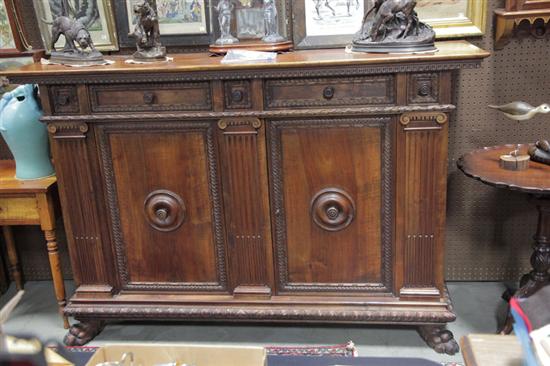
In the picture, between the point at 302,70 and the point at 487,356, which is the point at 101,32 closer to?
the point at 302,70

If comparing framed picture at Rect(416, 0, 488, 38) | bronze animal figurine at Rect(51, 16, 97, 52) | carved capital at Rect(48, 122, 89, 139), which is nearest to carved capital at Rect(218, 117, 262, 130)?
carved capital at Rect(48, 122, 89, 139)

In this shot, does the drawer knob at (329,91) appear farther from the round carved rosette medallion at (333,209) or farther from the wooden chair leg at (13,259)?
the wooden chair leg at (13,259)

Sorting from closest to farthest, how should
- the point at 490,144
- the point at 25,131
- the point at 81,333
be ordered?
the point at 25,131
the point at 81,333
the point at 490,144

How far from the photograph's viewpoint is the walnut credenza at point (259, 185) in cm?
239

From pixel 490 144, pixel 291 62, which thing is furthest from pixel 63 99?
pixel 490 144

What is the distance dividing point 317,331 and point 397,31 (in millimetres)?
1478

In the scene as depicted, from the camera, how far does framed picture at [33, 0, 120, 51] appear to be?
2914mm

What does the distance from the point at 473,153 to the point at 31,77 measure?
2013mm

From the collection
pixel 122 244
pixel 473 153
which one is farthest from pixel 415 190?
pixel 122 244

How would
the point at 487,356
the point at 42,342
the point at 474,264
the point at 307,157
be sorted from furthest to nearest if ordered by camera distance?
the point at 474,264
the point at 307,157
the point at 487,356
the point at 42,342

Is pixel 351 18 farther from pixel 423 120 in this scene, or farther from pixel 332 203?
pixel 332 203

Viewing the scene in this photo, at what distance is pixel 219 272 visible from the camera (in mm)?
2730

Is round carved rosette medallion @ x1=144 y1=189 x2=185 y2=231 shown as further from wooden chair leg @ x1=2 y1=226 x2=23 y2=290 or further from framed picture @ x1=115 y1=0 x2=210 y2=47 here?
wooden chair leg @ x1=2 y1=226 x2=23 y2=290

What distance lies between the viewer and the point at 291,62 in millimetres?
2328
